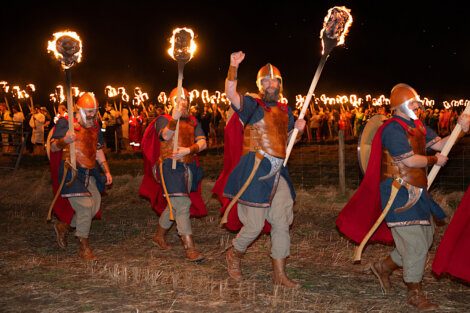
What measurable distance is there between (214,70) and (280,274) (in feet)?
153

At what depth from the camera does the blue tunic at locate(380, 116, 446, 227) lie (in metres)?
Result: 4.80

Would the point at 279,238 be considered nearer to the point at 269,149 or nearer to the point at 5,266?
the point at 269,149

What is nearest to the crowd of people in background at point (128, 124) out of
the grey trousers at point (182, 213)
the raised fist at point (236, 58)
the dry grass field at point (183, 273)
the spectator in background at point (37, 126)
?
the spectator in background at point (37, 126)

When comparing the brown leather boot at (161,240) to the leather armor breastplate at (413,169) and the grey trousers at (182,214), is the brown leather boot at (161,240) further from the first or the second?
the leather armor breastplate at (413,169)

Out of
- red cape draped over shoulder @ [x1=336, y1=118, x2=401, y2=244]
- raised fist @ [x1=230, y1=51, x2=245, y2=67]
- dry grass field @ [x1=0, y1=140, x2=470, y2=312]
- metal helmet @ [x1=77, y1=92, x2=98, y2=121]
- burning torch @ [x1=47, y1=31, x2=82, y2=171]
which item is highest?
burning torch @ [x1=47, y1=31, x2=82, y2=171]

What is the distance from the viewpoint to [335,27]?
18.6ft

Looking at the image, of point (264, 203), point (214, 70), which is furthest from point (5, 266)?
point (214, 70)

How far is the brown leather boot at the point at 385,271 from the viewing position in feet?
17.0

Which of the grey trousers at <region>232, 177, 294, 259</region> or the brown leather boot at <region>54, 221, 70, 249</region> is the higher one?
the grey trousers at <region>232, 177, 294, 259</region>

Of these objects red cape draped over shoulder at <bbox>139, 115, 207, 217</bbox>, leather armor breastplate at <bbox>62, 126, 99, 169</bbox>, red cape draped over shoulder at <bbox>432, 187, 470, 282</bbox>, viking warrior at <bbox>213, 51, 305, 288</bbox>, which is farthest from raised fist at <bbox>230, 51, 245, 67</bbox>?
leather armor breastplate at <bbox>62, 126, 99, 169</bbox>

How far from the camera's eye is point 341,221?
17.8 ft

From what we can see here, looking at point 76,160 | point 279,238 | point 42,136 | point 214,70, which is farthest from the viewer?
point 214,70

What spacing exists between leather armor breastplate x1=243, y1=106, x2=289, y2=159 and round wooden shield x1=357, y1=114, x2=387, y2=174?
66cm

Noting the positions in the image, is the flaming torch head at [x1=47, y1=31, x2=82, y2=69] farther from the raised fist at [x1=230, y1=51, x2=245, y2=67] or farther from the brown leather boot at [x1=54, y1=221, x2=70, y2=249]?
the raised fist at [x1=230, y1=51, x2=245, y2=67]
